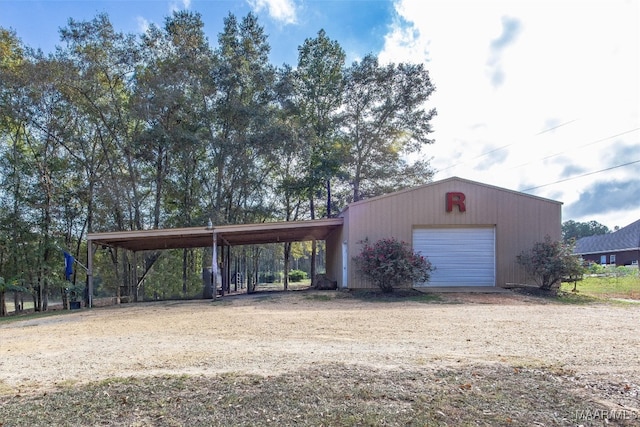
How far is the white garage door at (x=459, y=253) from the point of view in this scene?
12742 millimetres

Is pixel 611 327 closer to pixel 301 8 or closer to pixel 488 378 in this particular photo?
pixel 488 378

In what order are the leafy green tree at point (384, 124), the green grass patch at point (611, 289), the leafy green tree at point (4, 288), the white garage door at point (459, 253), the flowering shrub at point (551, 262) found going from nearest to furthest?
the flowering shrub at point (551, 262), the green grass patch at point (611, 289), the white garage door at point (459, 253), the leafy green tree at point (4, 288), the leafy green tree at point (384, 124)

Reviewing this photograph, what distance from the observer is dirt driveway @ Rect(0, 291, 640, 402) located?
156 inches

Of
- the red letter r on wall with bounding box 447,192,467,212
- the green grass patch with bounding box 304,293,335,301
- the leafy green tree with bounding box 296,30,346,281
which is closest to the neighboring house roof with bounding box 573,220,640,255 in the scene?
the leafy green tree with bounding box 296,30,346,281

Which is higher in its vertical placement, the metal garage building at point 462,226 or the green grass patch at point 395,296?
the metal garage building at point 462,226

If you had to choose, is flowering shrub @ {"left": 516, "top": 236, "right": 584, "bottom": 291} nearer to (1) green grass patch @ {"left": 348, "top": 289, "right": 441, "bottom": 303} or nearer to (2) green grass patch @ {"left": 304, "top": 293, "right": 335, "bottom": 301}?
(1) green grass patch @ {"left": 348, "top": 289, "right": 441, "bottom": 303}

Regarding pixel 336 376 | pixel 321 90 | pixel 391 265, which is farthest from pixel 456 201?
pixel 321 90

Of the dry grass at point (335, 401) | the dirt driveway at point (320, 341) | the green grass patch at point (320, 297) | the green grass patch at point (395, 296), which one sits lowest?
the green grass patch at point (320, 297)

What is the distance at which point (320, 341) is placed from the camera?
17.5 ft

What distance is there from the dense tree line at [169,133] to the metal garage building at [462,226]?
5.96 metres

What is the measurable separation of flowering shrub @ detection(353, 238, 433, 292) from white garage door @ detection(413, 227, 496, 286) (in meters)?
1.12

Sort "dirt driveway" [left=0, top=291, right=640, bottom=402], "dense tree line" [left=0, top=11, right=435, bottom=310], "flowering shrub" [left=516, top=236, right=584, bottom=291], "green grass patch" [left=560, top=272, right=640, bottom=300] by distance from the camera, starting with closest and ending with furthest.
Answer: "dirt driveway" [left=0, top=291, right=640, bottom=402], "flowering shrub" [left=516, top=236, right=584, bottom=291], "green grass patch" [left=560, top=272, right=640, bottom=300], "dense tree line" [left=0, top=11, right=435, bottom=310]

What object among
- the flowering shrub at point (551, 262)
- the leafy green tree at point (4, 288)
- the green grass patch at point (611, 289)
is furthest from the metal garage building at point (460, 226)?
the leafy green tree at point (4, 288)

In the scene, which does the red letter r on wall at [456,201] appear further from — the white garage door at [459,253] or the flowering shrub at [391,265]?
the flowering shrub at [391,265]
